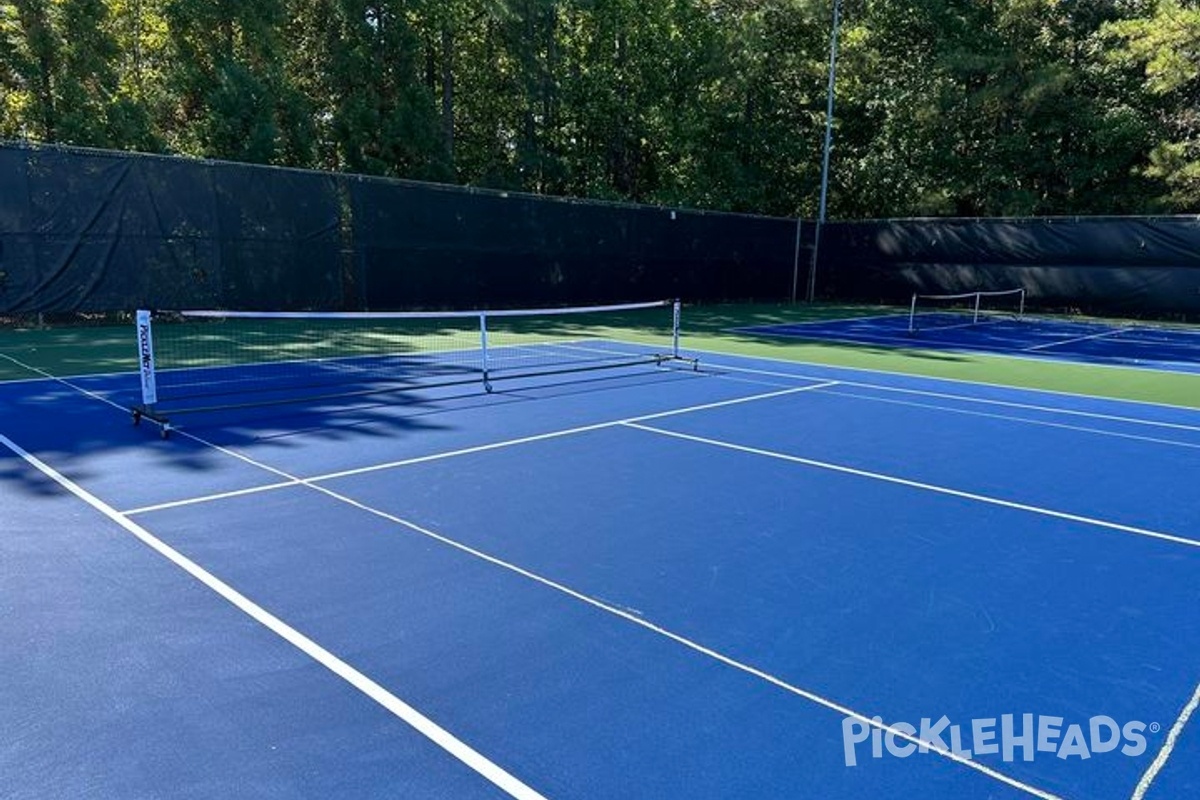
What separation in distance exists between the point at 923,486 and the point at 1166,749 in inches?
119

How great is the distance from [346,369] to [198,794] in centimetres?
830

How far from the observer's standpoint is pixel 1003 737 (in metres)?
2.65

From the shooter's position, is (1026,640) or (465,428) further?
(465,428)

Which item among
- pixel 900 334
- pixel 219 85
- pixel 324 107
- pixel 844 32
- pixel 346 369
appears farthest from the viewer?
pixel 844 32

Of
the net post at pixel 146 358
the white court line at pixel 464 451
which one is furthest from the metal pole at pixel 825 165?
the net post at pixel 146 358

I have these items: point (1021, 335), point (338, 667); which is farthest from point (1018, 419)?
point (1021, 335)

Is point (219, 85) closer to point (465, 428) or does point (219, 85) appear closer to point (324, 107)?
point (324, 107)

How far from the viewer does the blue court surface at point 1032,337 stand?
1398 cm

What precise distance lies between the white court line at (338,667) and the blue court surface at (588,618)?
1 centimetres

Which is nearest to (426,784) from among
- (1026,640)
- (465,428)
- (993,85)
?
(1026,640)

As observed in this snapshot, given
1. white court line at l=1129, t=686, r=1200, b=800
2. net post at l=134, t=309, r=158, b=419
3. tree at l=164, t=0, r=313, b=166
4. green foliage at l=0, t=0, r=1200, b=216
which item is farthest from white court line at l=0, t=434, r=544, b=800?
green foliage at l=0, t=0, r=1200, b=216

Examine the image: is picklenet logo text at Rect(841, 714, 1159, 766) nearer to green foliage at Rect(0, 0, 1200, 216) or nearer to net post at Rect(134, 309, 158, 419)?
net post at Rect(134, 309, 158, 419)

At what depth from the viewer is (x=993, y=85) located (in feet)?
87.4

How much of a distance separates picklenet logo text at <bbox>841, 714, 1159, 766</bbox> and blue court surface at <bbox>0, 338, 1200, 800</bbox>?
11 mm
